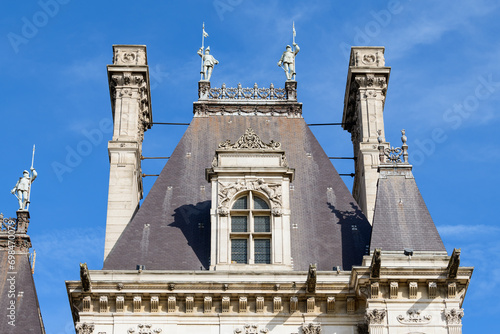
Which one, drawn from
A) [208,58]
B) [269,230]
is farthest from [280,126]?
[269,230]

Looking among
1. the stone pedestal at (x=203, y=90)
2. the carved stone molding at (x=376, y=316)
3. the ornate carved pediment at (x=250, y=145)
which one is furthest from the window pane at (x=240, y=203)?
the stone pedestal at (x=203, y=90)

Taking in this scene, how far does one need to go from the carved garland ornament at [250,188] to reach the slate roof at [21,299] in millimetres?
6608

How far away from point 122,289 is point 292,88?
527 inches

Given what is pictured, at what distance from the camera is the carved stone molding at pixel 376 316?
32062 mm

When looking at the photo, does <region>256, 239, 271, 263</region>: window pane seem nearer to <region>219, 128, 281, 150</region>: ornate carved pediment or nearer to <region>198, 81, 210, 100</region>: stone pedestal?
<region>219, 128, 281, 150</region>: ornate carved pediment

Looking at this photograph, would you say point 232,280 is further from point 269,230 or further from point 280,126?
point 280,126

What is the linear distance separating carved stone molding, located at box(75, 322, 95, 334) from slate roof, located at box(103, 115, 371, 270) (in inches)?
102

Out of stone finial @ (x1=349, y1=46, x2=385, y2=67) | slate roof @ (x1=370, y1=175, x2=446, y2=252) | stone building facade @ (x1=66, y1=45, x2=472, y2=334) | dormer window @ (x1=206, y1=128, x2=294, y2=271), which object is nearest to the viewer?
stone building facade @ (x1=66, y1=45, x2=472, y2=334)

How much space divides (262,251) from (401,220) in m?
4.44

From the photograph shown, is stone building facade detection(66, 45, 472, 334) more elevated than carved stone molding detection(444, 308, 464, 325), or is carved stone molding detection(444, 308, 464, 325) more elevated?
stone building facade detection(66, 45, 472, 334)

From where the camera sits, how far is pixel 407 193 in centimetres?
3606

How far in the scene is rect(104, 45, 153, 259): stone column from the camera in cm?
3806

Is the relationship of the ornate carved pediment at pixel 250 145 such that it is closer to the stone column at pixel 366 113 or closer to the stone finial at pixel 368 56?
the stone column at pixel 366 113

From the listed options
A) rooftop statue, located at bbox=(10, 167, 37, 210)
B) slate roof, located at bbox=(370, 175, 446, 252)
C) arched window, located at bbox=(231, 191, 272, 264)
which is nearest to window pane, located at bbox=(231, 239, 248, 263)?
arched window, located at bbox=(231, 191, 272, 264)
